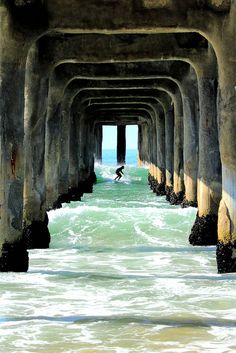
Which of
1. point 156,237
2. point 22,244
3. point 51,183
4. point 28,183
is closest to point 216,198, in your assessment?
point 156,237

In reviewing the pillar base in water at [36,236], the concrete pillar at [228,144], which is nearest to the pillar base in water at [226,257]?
the concrete pillar at [228,144]

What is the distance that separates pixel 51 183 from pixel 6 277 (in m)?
6.92

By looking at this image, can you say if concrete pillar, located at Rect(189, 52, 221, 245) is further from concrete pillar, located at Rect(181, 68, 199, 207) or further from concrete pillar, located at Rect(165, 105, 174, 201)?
concrete pillar, located at Rect(165, 105, 174, 201)

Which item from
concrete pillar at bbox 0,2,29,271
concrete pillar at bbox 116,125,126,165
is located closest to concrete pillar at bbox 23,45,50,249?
concrete pillar at bbox 0,2,29,271

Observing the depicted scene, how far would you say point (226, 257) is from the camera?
8242 millimetres

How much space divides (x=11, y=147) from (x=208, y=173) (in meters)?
3.87

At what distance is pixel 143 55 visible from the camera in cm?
1188

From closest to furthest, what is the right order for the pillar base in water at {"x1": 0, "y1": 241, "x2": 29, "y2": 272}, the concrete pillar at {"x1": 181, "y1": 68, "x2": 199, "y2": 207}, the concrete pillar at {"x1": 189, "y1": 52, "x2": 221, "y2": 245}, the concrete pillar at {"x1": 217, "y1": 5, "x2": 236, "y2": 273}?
the concrete pillar at {"x1": 217, "y1": 5, "x2": 236, "y2": 273}
the pillar base in water at {"x1": 0, "y1": 241, "x2": 29, "y2": 272}
the concrete pillar at {"x1": 189, "y1": 52, "x2": 221, "y2": 245}
the concrete pillar at {"x1": 181, "y1": 68, "x2": 199, "y2": 207}

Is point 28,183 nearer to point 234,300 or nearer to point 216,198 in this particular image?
point 216,198

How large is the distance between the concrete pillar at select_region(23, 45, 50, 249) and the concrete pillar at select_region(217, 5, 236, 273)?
140 inches

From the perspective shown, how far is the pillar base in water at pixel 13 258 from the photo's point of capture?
835 cm

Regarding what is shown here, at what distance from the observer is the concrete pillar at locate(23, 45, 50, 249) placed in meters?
10.8

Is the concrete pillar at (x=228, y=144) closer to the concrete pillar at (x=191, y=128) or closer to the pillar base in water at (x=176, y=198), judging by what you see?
the concrete pillar at (x=191, y=128)

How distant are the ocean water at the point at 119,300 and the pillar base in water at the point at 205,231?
27cm
